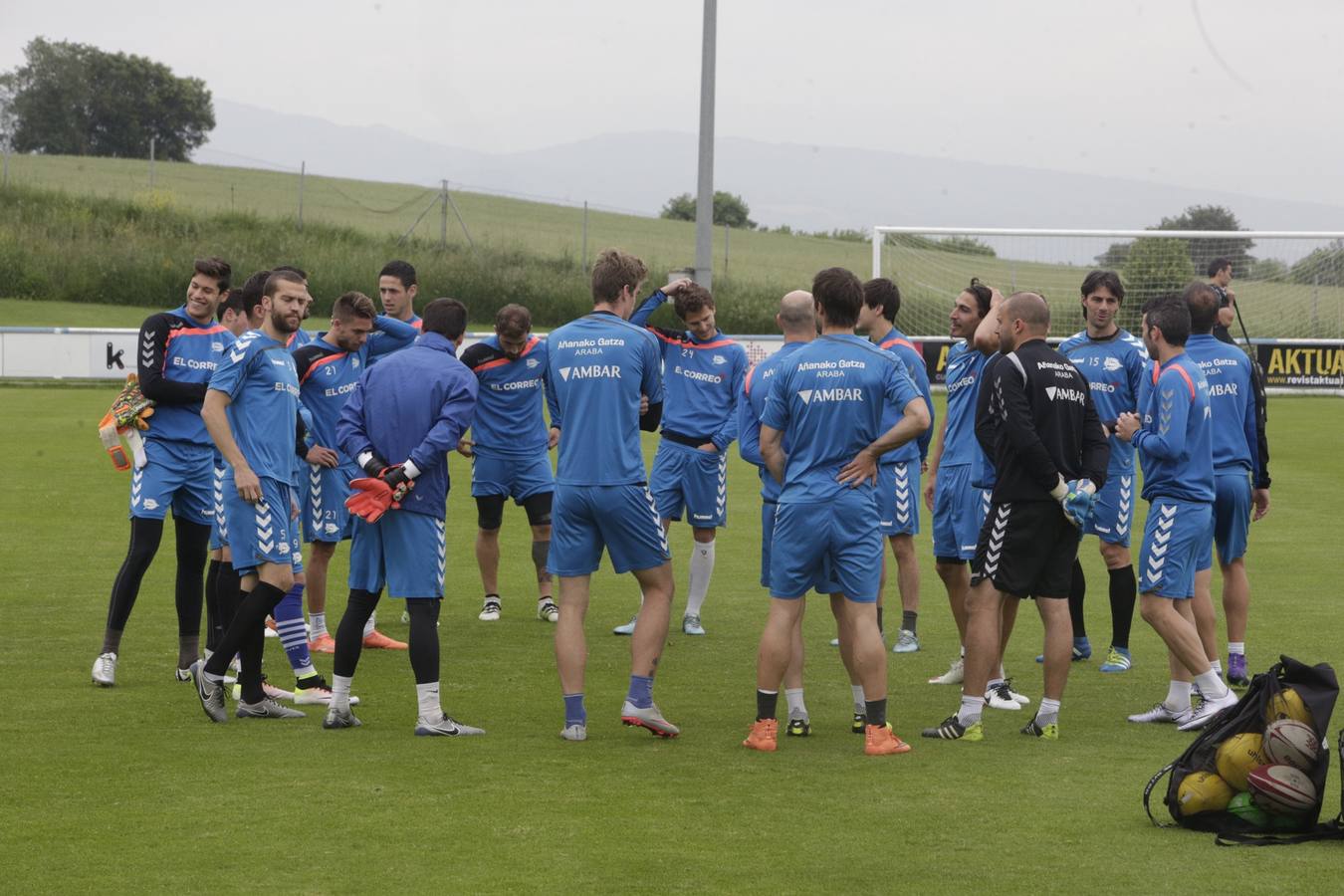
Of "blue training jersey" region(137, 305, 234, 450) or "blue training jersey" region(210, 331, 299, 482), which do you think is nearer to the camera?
"blue training jersey" region(210, 331, 299, 482)

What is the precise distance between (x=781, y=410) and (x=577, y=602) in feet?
4.50

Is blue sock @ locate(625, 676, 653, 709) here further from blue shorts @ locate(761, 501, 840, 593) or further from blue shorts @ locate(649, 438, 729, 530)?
blue shorts @ locate(649, 438, 729, 530)

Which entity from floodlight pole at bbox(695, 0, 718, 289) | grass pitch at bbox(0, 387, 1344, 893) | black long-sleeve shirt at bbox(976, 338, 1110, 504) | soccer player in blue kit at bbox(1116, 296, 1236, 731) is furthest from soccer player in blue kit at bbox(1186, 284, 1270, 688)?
floodlight pole at bbox(695, 0, 718, 289)

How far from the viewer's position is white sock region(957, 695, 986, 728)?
7219 millimetres

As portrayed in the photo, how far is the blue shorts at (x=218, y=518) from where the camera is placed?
7473 millimetres

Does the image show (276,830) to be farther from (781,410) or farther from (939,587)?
(939,587)

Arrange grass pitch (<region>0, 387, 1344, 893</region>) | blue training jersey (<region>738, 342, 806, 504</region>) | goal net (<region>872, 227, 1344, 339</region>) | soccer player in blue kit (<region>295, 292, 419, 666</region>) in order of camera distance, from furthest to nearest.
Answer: goal net (<region>872, 227, 1344, 339</region>)
soccer player in blue kit (<region>295, 292, 419, 666</region>)
blue training jersey (<region>738, 342, 806, 504</region>)
grass pitch (<region>0, 387, 1344, 893</region>)

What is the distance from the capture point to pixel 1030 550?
7.16m

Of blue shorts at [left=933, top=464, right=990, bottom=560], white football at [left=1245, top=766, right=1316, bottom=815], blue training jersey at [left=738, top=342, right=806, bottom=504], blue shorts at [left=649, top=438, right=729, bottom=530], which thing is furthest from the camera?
blue shorts at [left=649, top=438, right=729, bottom=530]

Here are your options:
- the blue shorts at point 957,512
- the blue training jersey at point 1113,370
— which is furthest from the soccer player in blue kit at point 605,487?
the blue training jersey at point 1113,370

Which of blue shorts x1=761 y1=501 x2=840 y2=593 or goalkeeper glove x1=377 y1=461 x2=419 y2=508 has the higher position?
goalkeeper glove x1=377 y1=461 x2=419 y2=508

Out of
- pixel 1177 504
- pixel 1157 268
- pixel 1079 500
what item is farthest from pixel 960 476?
pixel 1157 268

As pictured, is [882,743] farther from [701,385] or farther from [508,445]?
[508,445]

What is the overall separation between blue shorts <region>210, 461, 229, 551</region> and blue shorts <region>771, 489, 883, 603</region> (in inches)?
108
